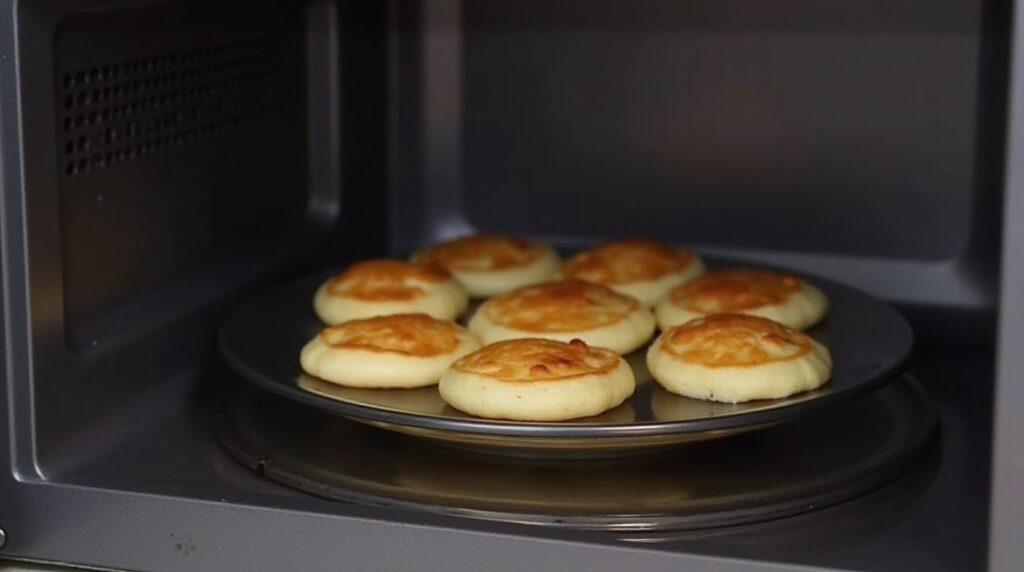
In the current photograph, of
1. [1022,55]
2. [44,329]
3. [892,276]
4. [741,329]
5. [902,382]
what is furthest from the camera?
[892,276]

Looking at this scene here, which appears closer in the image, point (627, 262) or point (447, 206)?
point (627, 262)

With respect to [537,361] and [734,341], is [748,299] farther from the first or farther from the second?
[537,361]

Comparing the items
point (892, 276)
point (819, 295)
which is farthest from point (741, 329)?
point (892, 276)

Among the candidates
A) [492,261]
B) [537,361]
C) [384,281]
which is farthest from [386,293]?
[537,361]

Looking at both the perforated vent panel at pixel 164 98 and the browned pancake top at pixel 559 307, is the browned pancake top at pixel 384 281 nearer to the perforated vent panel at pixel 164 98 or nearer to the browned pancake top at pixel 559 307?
the browned pancake top at pixel 559 307

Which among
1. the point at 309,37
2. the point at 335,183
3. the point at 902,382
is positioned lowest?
the point at 902,382

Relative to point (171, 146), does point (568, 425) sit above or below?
below

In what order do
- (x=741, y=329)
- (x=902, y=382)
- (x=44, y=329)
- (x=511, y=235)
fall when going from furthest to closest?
1. (x=511, y=235)
2. (x=902, y=382)
3. (x=741, y=329)
4. (x=44, y=329)

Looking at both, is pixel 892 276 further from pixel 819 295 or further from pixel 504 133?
pixel 504 133
